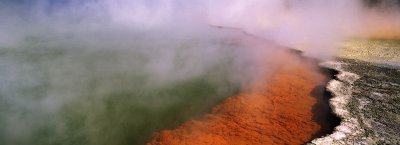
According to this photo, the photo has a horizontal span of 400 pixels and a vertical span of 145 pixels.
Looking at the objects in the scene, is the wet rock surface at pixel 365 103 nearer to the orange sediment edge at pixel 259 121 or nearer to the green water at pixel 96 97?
the orange sediment edge at pixel 259 121

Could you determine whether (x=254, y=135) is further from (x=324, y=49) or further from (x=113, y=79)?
(x=324, y=49)

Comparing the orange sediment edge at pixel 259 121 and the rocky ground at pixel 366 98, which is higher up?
the rocky ground at pixel 366 98

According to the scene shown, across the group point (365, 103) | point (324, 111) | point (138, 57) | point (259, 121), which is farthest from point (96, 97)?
point (365, 103)

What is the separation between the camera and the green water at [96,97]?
14.0ft

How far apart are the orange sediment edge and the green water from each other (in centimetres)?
25

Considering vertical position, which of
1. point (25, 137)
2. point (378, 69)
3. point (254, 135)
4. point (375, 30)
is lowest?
point (25, 137)

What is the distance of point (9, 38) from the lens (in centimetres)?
920

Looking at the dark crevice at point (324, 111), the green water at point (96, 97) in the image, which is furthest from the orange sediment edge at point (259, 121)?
the green water at point (96, 97)

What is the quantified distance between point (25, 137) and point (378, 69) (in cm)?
528

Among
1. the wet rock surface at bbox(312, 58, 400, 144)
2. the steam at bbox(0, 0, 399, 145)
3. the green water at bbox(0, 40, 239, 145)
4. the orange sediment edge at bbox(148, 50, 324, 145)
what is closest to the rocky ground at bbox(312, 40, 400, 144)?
the wet rock surface at bbox(312, 58, 400, 144)

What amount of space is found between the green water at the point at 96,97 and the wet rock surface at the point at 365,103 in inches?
63.1

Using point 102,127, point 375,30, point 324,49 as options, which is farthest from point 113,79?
point 375,30

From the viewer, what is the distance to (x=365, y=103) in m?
4.29

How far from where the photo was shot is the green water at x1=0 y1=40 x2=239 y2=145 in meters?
4.27
